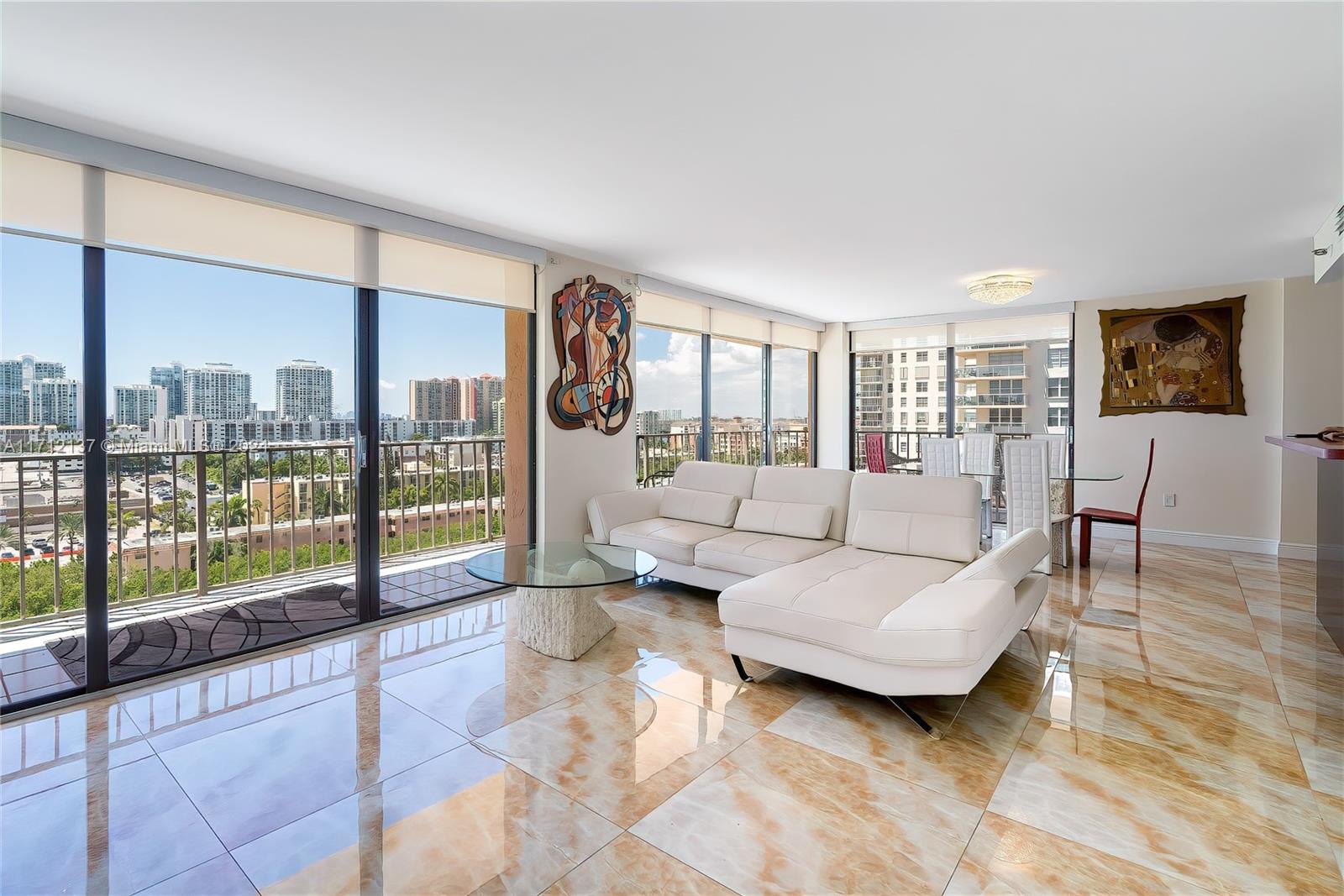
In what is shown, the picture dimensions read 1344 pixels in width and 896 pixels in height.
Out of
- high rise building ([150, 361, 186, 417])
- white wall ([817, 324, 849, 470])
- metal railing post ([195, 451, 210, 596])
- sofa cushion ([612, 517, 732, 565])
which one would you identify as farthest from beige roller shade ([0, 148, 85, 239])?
white wall ([817, 324, 849, 470])

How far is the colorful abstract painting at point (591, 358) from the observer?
15.5ft

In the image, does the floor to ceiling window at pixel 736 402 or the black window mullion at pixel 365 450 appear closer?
the black window mullion at pixel 365 450

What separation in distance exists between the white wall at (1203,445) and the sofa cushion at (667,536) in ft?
14.5

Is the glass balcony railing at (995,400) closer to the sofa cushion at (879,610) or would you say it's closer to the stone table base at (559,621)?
the sofa cushion at (879,610)

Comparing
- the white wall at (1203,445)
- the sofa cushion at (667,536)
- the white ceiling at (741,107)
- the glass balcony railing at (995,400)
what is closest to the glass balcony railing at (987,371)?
the glass balcony railing at (995,400)

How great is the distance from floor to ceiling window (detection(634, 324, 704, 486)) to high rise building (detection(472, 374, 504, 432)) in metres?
1.40

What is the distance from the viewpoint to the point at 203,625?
3570 mm

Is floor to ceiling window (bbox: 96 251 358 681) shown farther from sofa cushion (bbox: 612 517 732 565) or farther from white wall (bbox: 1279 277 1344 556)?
white wall (bbox: 1279 277 1344 556)

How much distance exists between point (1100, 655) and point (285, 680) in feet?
13.2

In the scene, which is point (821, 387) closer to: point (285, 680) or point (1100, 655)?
point (1100, 655)

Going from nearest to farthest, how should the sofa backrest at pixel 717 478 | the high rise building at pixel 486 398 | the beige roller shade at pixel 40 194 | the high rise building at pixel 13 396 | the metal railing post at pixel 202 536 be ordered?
the beige roller shade at pixel 40 194 < the high rise building at pixel 13 396 < the metal railing post at pixel 202 536 < the high rise building at pixel 486 398 < the sofa backrest at pixel 717 478

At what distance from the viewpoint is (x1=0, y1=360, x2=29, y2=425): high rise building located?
2666mm

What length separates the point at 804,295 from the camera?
6.30m

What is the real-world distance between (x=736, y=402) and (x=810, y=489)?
2704 millimetres
